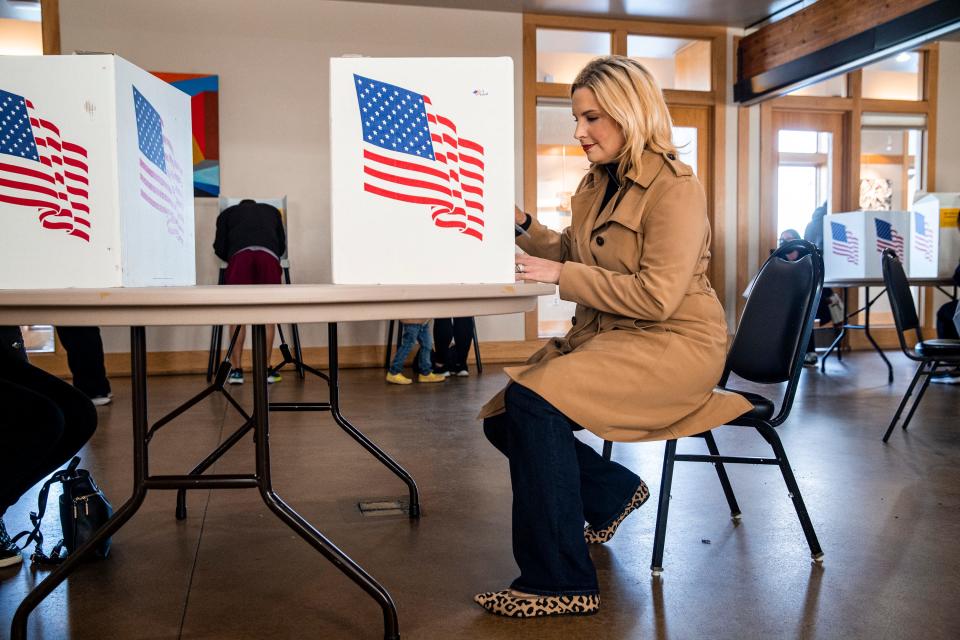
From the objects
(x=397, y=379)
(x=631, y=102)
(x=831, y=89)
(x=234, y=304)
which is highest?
(x=831, y=89)

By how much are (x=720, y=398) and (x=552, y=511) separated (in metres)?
0.49

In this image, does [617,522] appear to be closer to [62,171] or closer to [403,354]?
[62,171]

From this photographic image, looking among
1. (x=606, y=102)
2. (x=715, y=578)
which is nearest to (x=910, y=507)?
(x=715, y=578)

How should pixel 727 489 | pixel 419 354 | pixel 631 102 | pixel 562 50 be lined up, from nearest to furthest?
pixel 631 102 → pixel 727 489 → pixel 419 354 → pixel 562 50

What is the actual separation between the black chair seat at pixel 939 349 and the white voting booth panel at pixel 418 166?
2.70 meters

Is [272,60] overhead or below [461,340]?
overhead

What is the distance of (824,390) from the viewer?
4801mm

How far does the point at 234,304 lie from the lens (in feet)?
3.92

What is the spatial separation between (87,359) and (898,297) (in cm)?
397

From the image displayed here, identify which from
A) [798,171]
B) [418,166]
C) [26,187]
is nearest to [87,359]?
[26,187]

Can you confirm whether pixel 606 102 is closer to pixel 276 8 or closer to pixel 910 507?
pixel 910 507

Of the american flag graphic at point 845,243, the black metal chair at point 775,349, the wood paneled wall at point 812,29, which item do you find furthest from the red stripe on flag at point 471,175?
the american flag graphic at point 845,243

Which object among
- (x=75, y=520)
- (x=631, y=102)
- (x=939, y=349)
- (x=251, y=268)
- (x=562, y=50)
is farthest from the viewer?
(x=562, y=50)

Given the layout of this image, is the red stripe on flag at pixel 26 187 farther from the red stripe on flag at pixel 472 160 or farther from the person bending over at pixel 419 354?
the person bending over at pixel 419 354
